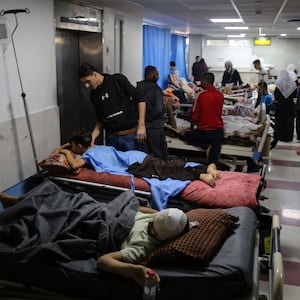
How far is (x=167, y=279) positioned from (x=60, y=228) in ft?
2.34

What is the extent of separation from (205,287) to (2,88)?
2.37m

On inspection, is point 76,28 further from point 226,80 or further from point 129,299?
point 226,80

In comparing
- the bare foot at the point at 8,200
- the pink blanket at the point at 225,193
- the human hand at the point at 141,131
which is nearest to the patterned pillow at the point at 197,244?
the pink blanket at the point at 225,193

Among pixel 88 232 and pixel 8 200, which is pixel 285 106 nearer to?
pixel 8 200

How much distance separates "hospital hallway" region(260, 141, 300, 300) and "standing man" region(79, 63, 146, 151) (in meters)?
1.63

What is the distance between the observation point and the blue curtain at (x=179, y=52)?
1286cm

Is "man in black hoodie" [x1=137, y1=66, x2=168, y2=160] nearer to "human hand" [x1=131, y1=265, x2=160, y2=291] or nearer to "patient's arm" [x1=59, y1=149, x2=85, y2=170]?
"patient's arm" [x1=59, y1=149, x2=85, y2=170]

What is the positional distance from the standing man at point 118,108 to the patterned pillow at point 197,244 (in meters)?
1.79

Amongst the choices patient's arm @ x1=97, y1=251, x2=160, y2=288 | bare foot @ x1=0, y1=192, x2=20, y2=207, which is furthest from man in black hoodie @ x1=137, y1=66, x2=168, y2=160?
patient's arm @ x1=97, y1=251, x2=160, y2=288

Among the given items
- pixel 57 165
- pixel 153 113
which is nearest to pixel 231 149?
pixel 153 113

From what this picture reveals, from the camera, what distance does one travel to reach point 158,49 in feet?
34.8

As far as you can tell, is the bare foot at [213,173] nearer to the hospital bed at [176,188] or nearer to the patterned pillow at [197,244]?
the hospital bed at [176,188]

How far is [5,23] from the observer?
3.37 metres

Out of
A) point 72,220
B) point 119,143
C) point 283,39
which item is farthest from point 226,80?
point 72,220
